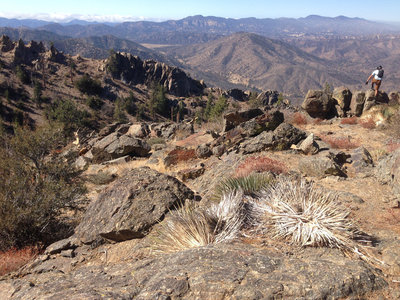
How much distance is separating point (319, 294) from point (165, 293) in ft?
5.16

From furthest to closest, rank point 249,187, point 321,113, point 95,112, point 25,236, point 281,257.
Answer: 1. point 95,112
2. point 321,113
3. point 25,236
4. point 249,187
5. point 281,257

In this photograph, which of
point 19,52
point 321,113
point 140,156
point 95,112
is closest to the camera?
point 140,156

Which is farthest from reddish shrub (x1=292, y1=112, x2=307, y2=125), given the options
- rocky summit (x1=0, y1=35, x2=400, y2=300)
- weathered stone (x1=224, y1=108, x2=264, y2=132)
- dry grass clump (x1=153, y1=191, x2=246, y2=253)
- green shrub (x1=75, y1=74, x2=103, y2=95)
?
green shrub (x1=75, y1=74, x2=103, y2=95)

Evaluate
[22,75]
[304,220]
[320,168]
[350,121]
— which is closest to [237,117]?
[350,121]

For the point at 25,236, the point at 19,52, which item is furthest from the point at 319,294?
the point at 19,52

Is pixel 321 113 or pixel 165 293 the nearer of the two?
pixel 165 293

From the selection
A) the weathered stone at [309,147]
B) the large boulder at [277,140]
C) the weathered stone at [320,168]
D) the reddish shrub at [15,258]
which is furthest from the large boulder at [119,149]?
the weathered stone at [320,168]

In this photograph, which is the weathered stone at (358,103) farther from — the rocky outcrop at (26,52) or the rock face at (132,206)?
the rocky outcrop at (26,52)

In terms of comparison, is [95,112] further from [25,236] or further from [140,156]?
[25,236]

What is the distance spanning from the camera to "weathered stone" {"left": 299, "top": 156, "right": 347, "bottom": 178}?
763cm

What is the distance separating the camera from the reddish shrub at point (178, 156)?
13219 millimetres

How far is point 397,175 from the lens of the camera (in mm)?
6004

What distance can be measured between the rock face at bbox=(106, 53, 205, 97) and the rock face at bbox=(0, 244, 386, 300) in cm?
10253

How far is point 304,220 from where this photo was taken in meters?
4.05
